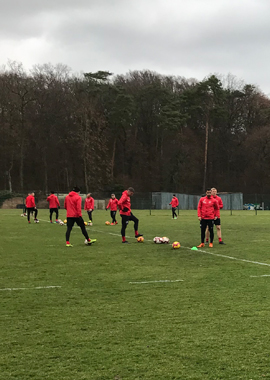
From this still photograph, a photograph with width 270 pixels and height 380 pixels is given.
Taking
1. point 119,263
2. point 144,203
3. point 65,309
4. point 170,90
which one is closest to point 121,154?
point 170,90

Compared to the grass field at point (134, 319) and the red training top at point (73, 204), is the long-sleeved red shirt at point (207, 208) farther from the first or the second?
the red training top at point (73, 204)

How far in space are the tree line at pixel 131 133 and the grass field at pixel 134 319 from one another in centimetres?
5331

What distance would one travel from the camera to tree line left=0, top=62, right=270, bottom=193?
62719 millimetres

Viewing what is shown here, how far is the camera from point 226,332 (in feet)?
17.0

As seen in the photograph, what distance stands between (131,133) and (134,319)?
6937 centimetres

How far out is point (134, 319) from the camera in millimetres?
5777

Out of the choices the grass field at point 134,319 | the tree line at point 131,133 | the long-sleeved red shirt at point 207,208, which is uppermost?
the tree line at point 131,133

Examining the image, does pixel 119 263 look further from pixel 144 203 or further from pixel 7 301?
pixel 144 203

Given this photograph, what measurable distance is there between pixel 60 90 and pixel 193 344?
205 feet

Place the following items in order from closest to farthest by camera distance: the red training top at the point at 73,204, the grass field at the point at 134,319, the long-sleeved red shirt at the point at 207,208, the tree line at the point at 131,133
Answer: the grass field at the point at 134,319 → the red training top at the point at 73,204 → the long-sleeved red shirt at the point at 207,208 → the tree line at the point at 131,133

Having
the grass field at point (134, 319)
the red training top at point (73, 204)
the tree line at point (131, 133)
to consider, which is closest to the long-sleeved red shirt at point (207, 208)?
the grass field at point (134, 319)

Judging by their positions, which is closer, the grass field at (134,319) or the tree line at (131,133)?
the grass field at (134,319)

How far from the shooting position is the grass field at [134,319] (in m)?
4.18

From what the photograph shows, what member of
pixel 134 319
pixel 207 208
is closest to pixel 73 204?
pixel 207 208
